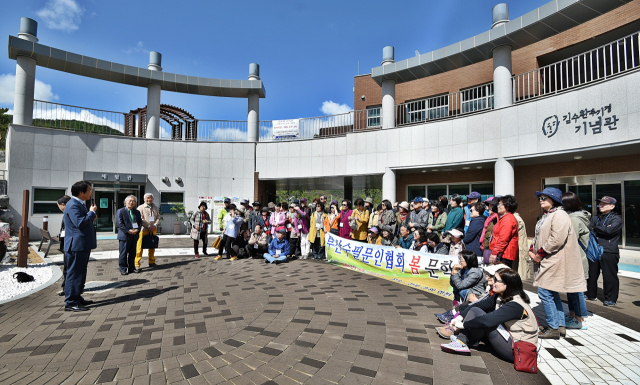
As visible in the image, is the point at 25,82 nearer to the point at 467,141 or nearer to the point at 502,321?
the point at 467,141

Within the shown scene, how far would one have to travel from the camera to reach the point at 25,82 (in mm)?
14148

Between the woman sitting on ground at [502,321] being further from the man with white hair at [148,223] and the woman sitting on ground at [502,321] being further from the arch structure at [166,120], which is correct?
the arch structure at [166,120]

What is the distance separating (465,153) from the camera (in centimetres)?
1198

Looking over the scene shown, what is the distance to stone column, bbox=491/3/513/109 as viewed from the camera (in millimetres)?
11664

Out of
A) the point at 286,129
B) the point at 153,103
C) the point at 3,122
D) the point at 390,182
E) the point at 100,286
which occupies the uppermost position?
the point at 3,122

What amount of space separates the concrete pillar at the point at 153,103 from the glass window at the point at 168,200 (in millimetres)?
3240

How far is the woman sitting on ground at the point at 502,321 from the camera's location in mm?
3100

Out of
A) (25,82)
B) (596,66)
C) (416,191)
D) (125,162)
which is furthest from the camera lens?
(125,162)

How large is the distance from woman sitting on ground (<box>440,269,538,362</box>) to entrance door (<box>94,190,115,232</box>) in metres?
17.7

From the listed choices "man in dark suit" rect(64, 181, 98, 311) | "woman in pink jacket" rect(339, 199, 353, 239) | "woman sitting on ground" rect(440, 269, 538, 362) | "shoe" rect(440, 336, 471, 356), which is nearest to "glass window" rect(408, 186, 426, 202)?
"woman in pink jacket" rect(339, 199, 353, 239)

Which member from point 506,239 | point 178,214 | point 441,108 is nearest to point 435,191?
point 441,108

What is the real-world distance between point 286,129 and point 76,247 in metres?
13.2

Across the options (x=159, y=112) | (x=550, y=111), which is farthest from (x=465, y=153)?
(x=159, y=112)

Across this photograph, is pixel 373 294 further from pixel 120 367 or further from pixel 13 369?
pixel 13 369
